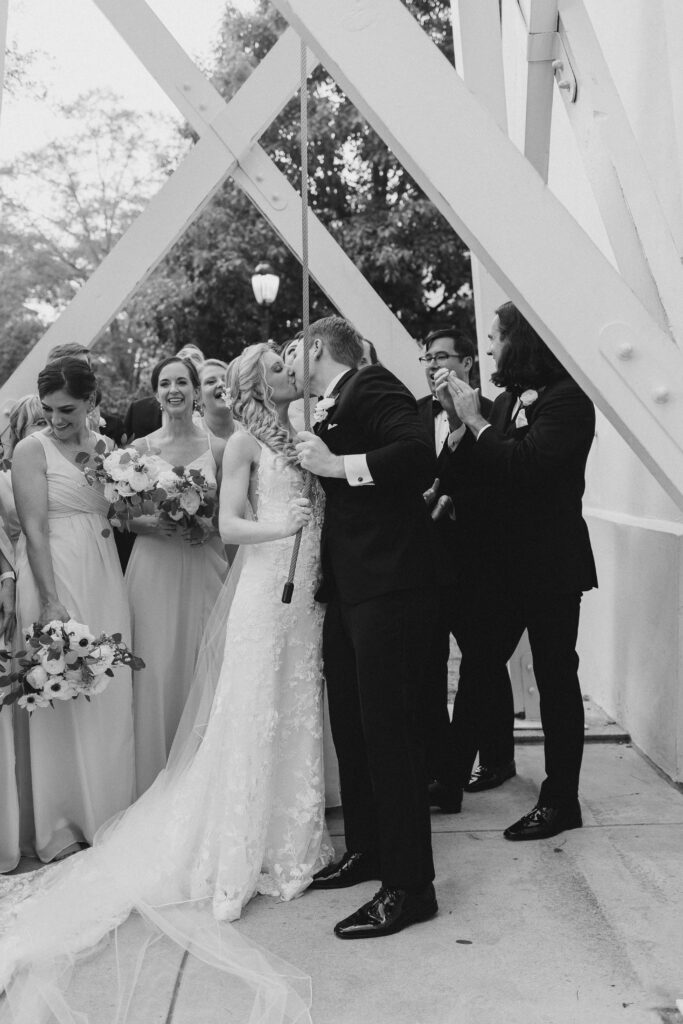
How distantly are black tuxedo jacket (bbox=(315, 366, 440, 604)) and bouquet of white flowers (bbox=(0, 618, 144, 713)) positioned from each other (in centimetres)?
104

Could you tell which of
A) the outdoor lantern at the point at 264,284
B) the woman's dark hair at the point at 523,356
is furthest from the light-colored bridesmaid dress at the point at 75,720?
the outdoor lantern at the point at 264,284

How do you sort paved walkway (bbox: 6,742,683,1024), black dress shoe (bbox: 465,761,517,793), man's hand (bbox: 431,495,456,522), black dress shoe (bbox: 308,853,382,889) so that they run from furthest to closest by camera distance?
1. black dress shoe (bbox: 465,761,517,793)
2. man's hand (bbox: 431,495,456,522)
3. black dress shoe (bbox: 308,853,382,889)
4. paved walkway (bbox: 6,742,683,1024)

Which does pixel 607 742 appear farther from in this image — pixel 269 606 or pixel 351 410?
pixel 351 410

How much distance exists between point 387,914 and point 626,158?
9.43 feet

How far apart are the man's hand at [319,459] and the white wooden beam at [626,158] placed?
135 cm

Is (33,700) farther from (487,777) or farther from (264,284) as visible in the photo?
(264,284)

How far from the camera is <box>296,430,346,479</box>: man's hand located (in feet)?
11.0

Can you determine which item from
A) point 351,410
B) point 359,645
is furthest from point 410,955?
point 351,410

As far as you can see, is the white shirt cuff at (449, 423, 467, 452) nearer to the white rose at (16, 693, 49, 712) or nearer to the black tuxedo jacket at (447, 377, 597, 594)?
the black tuxedo jacket at (447, 377, 597, 594)

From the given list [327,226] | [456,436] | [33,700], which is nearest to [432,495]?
[456,436]

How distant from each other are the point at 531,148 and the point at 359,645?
3.18m

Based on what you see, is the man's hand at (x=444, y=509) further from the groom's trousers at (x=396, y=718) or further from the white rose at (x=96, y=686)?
the white rose at (x=96, y=686)

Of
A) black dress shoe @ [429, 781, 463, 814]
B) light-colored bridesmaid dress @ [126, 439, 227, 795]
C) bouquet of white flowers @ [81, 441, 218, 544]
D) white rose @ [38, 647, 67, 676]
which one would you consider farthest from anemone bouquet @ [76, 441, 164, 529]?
black dress shoe @ [429, 781, 463, 814]

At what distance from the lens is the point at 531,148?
5336mm
